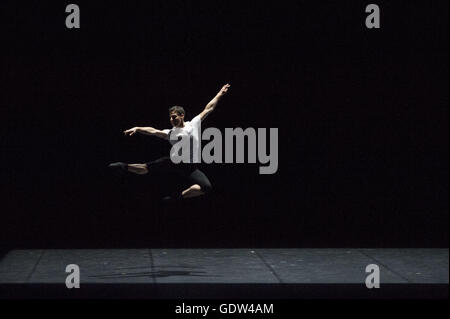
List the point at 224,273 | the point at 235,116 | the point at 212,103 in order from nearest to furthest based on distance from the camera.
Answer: the point at 212,103, the point at 224,273, the point at 235,116

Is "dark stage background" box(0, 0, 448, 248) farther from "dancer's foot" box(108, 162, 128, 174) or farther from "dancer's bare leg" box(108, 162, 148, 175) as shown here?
"dancer's foot" box(108, 162, 128, 174)

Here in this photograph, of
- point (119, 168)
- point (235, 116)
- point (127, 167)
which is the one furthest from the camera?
point (235, 116)

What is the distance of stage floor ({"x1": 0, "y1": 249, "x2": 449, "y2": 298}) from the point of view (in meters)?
11.2

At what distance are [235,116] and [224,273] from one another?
4035 mm

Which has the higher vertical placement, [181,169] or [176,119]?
[176,119]

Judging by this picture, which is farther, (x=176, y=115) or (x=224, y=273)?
(x=224, y=273)

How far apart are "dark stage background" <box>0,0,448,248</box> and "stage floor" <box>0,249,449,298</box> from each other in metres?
0.58

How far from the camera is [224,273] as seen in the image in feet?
40.8

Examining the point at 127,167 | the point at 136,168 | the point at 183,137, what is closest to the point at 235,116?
the point at 183,137

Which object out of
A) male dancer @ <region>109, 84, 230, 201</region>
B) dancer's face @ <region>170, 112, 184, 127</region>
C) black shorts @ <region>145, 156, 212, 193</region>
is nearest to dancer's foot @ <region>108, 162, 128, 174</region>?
male dancer @ <region>109, 84, 230, 201</region>

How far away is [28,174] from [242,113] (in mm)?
3894

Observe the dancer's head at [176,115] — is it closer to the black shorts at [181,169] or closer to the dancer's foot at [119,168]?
the black shorts at [181,169]

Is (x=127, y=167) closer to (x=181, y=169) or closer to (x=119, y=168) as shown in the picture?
(x=119, y=168)

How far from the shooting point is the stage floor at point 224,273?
11.2 meters
